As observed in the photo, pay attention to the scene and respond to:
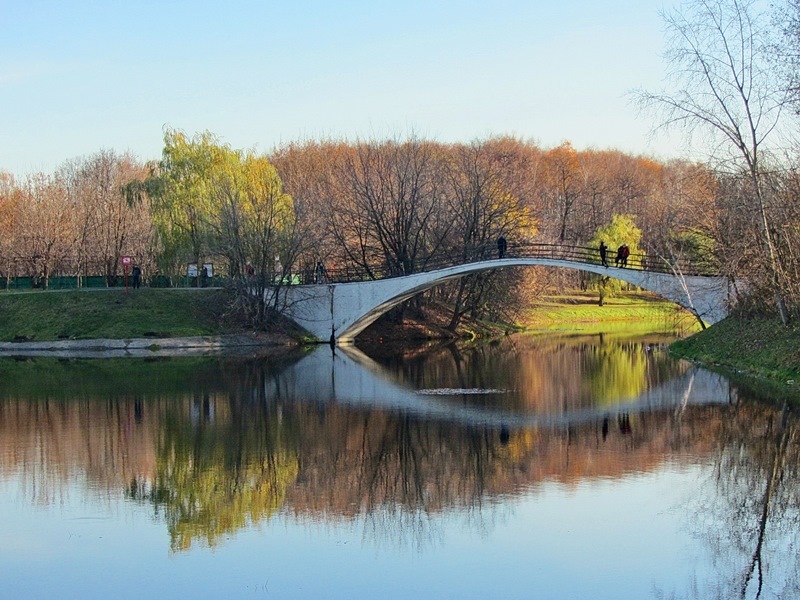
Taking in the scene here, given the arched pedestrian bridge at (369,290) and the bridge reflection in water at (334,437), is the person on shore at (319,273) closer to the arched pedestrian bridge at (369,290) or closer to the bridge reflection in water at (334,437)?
the arched pedestrian bridge at (369,290)

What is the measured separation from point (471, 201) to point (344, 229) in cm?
637

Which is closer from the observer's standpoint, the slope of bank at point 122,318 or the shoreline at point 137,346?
the shoreline at point 137,346

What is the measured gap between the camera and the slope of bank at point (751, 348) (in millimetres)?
26234

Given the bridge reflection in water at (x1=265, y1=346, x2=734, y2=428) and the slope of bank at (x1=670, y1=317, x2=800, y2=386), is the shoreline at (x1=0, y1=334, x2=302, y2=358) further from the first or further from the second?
the slope of bank at (x1=670, y1=317, x2=800, y2=386)

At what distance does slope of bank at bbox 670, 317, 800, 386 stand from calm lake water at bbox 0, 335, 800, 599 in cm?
181

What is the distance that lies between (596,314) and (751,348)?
3384cm

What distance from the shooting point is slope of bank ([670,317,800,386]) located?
2623 cm

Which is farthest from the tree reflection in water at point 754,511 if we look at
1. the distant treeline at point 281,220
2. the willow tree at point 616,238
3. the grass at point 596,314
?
the willow tree at point 616,238

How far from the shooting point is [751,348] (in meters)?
29.6

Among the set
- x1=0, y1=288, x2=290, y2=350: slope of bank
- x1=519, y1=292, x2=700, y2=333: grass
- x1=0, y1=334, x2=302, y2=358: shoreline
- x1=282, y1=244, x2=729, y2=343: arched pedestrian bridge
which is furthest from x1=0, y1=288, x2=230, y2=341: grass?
x1=519, y1=292, x2=700, y2=333: grass

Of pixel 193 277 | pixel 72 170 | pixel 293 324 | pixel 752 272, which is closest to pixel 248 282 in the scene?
pixel 293 324

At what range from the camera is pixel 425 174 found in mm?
51219

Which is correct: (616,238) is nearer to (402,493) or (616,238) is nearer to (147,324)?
(147,324)

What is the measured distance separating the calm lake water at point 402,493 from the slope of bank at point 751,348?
1811 millimetres
